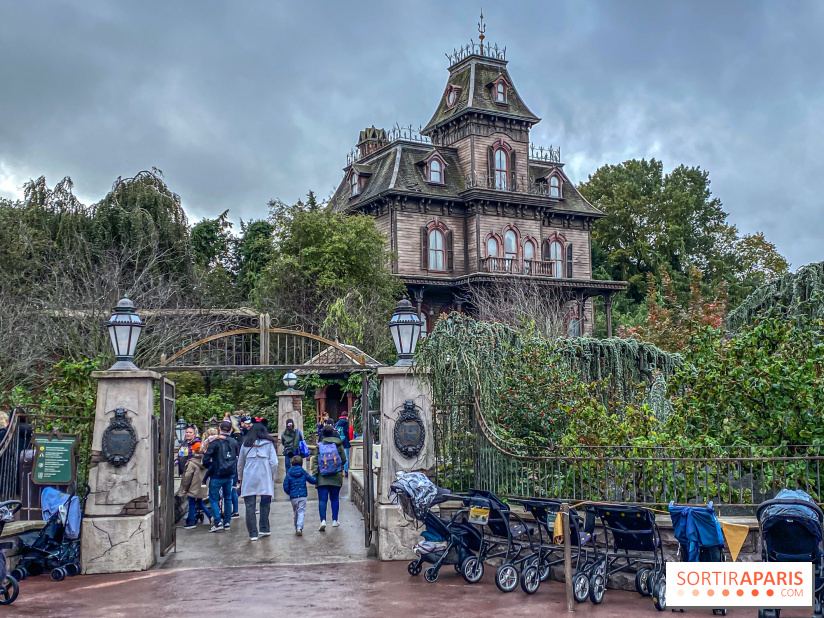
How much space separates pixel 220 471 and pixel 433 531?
4.70m

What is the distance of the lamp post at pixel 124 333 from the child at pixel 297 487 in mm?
3089

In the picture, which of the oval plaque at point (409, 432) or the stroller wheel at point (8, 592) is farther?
the oval plaque at point (409, 432)

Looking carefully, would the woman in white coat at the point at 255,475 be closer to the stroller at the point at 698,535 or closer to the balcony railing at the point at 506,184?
the stroller at the point at 698,535

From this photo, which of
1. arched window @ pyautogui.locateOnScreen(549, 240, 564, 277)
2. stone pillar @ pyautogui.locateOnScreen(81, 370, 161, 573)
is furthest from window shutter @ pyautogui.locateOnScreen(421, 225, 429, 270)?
stone pillar @ pyautogui.locateOnScreen(81, 370, 161, 573)

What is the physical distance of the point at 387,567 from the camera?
456 inches

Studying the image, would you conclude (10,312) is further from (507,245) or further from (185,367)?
(507,245)

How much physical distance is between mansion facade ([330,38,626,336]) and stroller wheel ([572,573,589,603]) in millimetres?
31199

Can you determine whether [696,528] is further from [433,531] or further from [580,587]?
[433,531]

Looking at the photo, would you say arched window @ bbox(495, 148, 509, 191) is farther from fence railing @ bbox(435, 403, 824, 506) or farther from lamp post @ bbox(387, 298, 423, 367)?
fence railing @ bbox(435, 403, 824, 506)

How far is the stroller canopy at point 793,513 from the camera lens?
8.12 metres

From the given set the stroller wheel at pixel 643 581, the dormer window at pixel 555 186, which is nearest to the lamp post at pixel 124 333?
the stroller wheel at pixel 643 581

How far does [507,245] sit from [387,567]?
33239 millimetres

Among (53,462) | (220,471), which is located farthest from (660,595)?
(220,471)

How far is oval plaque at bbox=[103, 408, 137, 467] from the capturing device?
38.9ft
